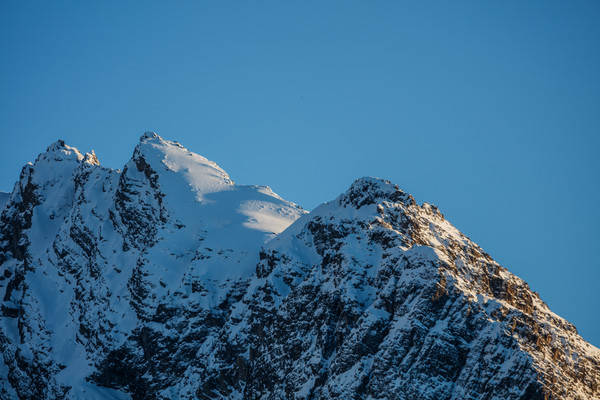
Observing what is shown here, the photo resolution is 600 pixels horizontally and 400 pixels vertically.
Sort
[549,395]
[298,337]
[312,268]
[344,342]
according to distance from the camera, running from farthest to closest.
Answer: [312,268], [298,337], [344,342], [549,395]

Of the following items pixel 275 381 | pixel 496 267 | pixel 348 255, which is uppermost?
pixel 496 267

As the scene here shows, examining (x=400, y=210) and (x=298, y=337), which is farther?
(x=400, y=210)

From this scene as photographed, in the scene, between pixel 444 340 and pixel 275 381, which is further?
pixel 275 381

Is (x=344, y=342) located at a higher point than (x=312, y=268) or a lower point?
lower

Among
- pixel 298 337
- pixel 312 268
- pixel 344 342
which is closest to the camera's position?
pixel 344 342

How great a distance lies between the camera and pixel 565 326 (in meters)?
185

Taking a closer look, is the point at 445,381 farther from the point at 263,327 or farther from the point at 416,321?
the point at 263,327

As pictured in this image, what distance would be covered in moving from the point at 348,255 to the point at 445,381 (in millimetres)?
30576

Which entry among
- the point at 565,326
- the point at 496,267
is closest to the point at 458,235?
the point at 496,267

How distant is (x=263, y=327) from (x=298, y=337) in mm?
14519

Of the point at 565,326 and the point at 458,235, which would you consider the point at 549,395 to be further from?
the point at 458,235

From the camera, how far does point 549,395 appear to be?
156m

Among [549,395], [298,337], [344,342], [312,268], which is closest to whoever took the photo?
[549,395]

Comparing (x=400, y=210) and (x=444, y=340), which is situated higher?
(x=400, y=210)
